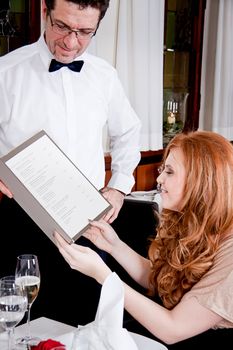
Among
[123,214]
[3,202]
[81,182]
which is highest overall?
[81,182]

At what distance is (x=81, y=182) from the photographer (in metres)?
1.59

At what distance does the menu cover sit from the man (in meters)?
0.39

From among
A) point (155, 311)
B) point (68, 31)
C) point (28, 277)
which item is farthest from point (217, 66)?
point (28, 277)

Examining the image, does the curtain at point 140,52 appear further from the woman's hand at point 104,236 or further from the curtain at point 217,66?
the woman's hand at point 104,236

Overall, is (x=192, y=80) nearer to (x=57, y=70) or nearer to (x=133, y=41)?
(x=133, y=41)

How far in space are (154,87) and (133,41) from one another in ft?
1.29

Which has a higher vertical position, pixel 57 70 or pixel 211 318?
pixel 57 70

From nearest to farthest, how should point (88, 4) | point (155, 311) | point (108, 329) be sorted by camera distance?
point (108, 329), point (155, 311), point (88, 4)

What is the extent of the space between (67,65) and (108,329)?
1259 millimetres

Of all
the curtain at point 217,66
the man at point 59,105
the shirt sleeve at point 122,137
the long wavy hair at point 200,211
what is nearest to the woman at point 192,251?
the long wavy hair at point 200,211

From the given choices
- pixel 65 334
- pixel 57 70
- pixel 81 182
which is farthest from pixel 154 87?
pixel 65 334

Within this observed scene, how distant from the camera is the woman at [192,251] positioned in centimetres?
150

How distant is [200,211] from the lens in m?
1.62

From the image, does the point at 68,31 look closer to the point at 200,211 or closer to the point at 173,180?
the point at 173,180
